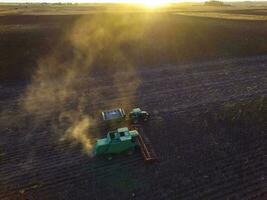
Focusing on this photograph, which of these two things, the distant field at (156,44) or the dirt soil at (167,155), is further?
the distant field at (156,44)

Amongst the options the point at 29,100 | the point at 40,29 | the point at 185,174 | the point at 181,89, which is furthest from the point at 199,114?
the point at 40,29

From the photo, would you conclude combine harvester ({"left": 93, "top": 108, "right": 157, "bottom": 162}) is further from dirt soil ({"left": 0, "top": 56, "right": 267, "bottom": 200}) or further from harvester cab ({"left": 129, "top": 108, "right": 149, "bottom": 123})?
harvester cab ({"left": 129, "top": 108, "right": 149, "bottom": 123})

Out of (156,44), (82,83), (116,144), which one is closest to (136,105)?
(82,83)

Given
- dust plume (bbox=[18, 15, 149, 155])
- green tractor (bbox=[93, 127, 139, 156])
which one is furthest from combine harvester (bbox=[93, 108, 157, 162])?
dust plume (bbox=[18, 15, 149, 155])

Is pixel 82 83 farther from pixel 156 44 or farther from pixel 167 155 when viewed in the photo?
pixel 156 44

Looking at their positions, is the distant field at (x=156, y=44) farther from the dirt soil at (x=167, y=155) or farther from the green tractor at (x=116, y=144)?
the green tractor at (x=116, y=144)

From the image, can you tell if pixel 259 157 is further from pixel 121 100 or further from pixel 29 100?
pixel 29 100

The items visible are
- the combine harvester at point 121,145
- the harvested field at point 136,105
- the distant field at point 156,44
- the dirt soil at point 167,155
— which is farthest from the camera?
the distant field at point 156,44

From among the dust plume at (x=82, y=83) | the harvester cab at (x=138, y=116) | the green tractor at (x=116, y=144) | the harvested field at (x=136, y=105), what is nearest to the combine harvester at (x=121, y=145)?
the green tractor at (x=116, y=144)
